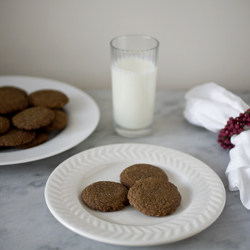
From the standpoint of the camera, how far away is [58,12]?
122 centimetres

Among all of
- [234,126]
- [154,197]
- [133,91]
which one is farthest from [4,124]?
[234,126]

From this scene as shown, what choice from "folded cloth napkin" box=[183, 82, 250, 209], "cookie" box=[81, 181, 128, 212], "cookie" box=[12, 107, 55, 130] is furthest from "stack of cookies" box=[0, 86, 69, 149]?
"folded cloth napkin" box=[183, 82, 250, 209]

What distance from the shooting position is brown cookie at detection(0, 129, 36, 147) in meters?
0.90

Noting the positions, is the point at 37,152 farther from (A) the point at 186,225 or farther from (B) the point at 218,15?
(B) the point at 218,15

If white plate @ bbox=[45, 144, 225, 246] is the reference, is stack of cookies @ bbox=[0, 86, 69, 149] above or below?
above

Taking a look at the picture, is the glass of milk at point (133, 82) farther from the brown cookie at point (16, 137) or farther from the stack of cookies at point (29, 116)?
the brown cookie at point (16, 137)

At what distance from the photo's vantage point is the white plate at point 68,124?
2.89ft

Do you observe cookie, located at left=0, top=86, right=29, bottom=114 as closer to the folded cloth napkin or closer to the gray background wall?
the gray background wall

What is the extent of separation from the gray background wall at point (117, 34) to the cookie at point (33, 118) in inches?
15.4

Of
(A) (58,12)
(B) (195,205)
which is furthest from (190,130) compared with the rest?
(A) (58,12)

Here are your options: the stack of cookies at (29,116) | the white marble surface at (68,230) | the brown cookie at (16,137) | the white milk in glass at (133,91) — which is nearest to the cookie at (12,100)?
the stack of cookies at (29,116)

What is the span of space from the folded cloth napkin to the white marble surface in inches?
1.5

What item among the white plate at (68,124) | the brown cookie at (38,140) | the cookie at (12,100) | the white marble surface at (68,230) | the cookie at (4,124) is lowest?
the white marble surface at (68,230)

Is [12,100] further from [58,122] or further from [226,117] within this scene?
[226,117]
